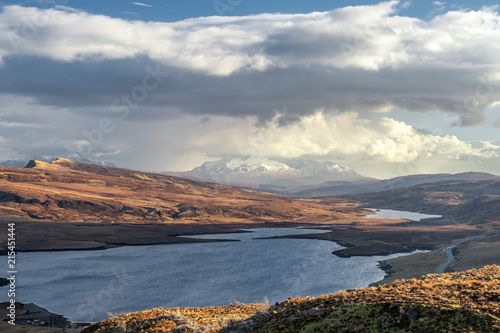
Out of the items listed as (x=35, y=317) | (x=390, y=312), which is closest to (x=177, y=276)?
(x=35, y=317)

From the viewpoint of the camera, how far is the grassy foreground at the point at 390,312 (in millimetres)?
16094

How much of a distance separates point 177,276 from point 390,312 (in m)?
118

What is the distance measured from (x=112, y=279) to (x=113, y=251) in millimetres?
59215

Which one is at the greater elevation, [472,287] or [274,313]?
[472,287]

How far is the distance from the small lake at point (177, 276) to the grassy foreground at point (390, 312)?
6867cm

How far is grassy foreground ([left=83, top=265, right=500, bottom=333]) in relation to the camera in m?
16.1

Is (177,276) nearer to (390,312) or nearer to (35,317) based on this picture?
(35,317)

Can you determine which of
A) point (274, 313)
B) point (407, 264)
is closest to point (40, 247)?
point (407, 264)

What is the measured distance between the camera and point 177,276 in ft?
424

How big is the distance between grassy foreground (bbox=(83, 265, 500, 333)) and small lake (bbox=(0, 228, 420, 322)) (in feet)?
225

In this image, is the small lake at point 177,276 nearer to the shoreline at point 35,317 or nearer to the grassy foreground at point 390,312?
the shoreline at point 35,317

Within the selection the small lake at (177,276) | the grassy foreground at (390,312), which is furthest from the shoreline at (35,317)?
the grassy foreground at (390,312)

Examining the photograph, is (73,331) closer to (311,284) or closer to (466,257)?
(311,284)

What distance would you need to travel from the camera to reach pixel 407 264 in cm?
14025
